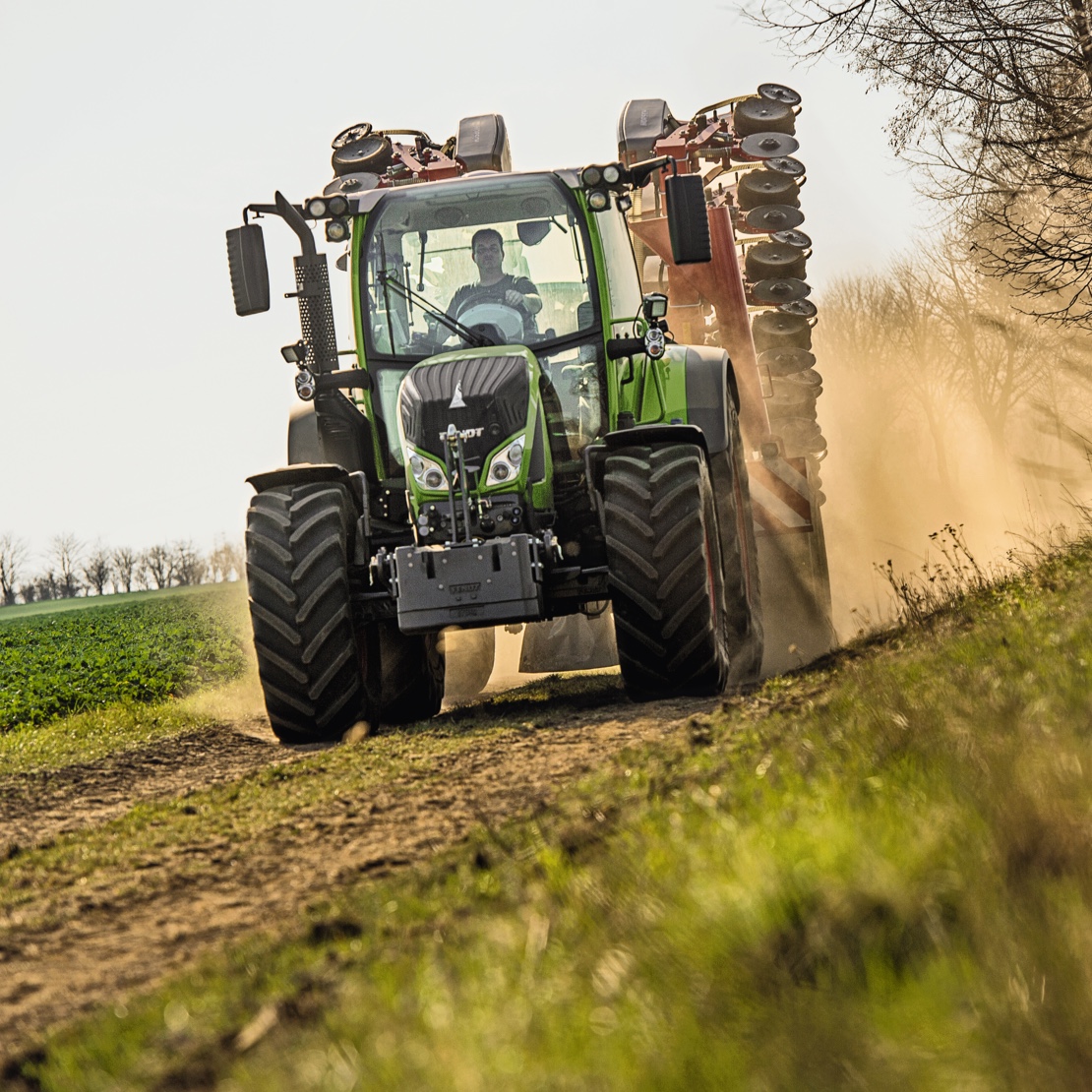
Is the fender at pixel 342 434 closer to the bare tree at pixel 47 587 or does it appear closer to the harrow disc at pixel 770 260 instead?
the harrow disc at pixel 770 260

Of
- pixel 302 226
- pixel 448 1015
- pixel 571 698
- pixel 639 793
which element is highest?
pixel 302 226

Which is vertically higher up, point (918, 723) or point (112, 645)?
point (918, 723)

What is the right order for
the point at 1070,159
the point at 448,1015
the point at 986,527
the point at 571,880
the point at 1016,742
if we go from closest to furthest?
the point at 448,1015, the point at 571,880, the point at 1016,742, the point at 1070,159, the point at 986,527

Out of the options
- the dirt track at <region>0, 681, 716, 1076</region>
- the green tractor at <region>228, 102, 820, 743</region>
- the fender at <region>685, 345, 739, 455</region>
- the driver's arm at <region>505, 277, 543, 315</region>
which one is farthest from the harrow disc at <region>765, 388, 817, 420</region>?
the dirt track at <region>0, 681, 716, 1076</region>

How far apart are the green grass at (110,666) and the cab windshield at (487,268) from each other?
6760 mm

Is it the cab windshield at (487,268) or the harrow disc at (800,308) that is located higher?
the cab windshield at (487,268)

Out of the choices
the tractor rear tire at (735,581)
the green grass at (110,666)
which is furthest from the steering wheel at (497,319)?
the green grass at (110,666)

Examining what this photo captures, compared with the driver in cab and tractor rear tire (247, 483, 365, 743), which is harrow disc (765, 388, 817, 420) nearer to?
the driver in cab

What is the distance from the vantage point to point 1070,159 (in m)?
10.7

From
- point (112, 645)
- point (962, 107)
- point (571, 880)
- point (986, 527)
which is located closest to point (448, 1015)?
point (571, 880)

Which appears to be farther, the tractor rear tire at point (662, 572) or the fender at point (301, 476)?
the fender at point (301, 476)

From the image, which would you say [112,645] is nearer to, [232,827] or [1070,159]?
[1070,159]

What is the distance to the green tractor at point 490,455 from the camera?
7.25 m

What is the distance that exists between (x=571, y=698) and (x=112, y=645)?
58.0 ft
